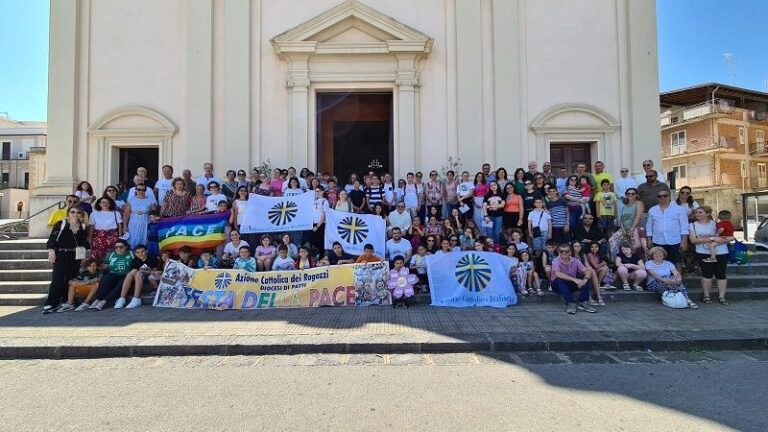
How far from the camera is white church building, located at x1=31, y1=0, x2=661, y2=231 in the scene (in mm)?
12969

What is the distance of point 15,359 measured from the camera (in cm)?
578

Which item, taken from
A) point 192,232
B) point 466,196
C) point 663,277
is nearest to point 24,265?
point 192,232

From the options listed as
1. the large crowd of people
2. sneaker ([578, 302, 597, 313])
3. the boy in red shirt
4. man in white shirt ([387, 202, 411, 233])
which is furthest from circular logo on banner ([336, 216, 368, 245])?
the boy in red shirt

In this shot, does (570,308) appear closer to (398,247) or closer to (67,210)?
(398,247)

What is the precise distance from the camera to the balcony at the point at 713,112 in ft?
136

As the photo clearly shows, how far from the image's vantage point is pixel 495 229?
9.91 metres

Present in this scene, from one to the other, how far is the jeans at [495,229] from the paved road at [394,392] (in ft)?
14.5

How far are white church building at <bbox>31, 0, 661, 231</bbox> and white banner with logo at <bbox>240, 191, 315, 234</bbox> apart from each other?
11.1 ft

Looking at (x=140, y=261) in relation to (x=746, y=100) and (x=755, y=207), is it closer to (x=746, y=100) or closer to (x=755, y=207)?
(x=755, y=207)

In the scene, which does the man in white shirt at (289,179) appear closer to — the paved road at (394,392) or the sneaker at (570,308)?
the paved road at (394,392)

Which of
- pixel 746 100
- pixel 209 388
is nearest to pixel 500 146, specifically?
pixel 209 388

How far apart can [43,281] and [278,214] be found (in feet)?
16.8

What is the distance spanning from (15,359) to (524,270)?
811 centimetres

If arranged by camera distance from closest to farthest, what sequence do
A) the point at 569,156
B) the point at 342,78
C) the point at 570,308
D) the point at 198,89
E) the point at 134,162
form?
the point at 570,308 → the point at 198,89 → the point at 342,78 → the point at 569,156 → the point at 134,162
